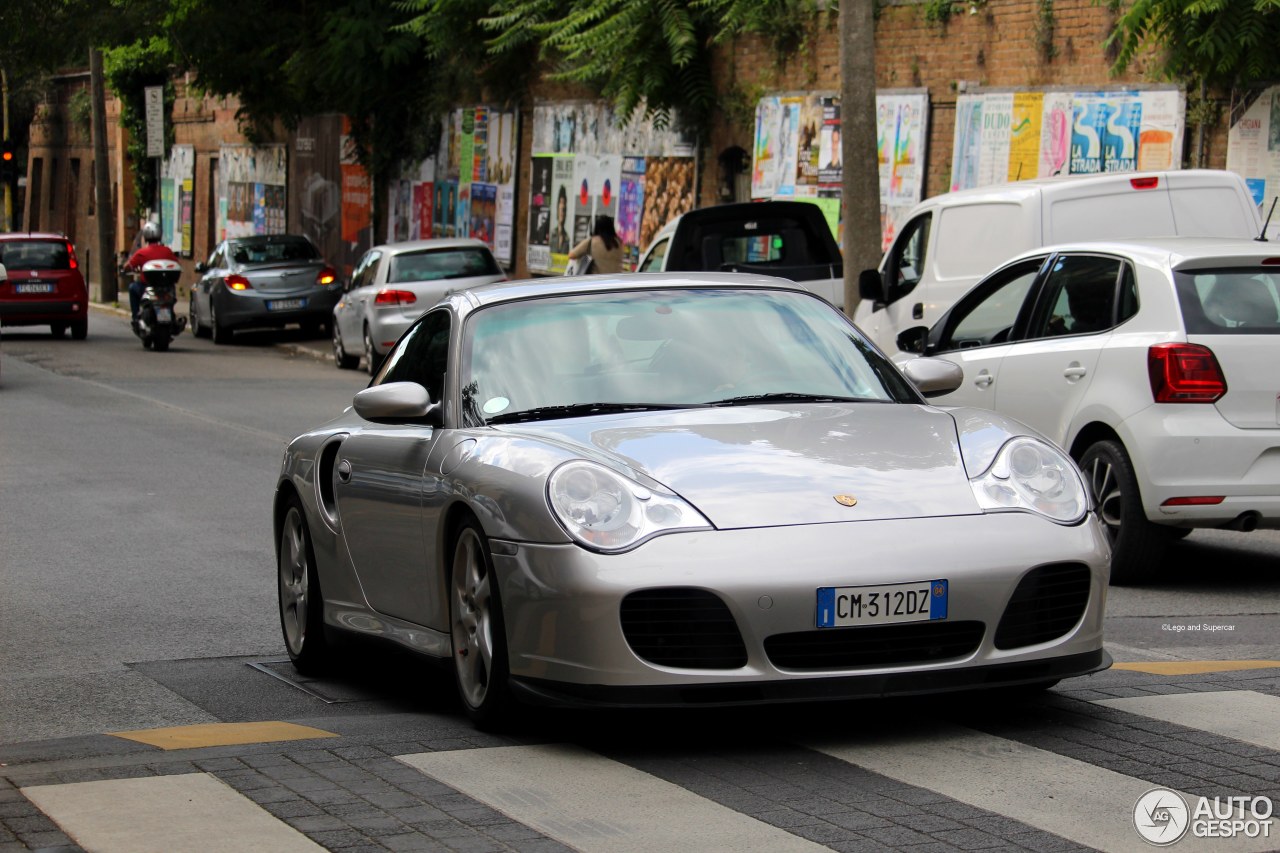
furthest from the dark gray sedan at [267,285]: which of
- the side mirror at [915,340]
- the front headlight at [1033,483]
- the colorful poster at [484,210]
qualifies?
the front headlight at [1033,483]

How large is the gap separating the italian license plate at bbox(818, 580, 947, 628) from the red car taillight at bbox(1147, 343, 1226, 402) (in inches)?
173

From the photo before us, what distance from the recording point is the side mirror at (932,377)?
23.5ft

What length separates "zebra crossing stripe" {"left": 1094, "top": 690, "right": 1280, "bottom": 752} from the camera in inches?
227

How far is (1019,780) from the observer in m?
5.27

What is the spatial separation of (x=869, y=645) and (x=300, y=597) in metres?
3.05

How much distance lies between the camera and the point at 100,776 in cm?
559

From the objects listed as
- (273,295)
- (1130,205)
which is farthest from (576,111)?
(1130,205)

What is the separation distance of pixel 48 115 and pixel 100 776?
70.6 metres

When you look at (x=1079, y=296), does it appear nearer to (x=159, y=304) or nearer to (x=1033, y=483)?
(x=1033, y=483)

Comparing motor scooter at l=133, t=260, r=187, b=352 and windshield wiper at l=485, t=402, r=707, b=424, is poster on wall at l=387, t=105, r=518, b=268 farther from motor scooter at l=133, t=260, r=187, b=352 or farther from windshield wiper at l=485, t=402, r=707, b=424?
windshield wiper at l=485, t=402, r=707, b=424

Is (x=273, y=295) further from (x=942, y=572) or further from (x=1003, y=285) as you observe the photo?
(x=942, y=572)

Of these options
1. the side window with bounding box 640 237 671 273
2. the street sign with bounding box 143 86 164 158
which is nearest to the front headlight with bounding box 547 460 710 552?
the side window with bounding box 640 237 671 273

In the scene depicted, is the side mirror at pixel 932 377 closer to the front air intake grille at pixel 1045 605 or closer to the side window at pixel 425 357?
the front air intake grille at pixel 1045 605

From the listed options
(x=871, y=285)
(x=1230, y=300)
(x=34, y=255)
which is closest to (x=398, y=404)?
(x=1230, y=300)
